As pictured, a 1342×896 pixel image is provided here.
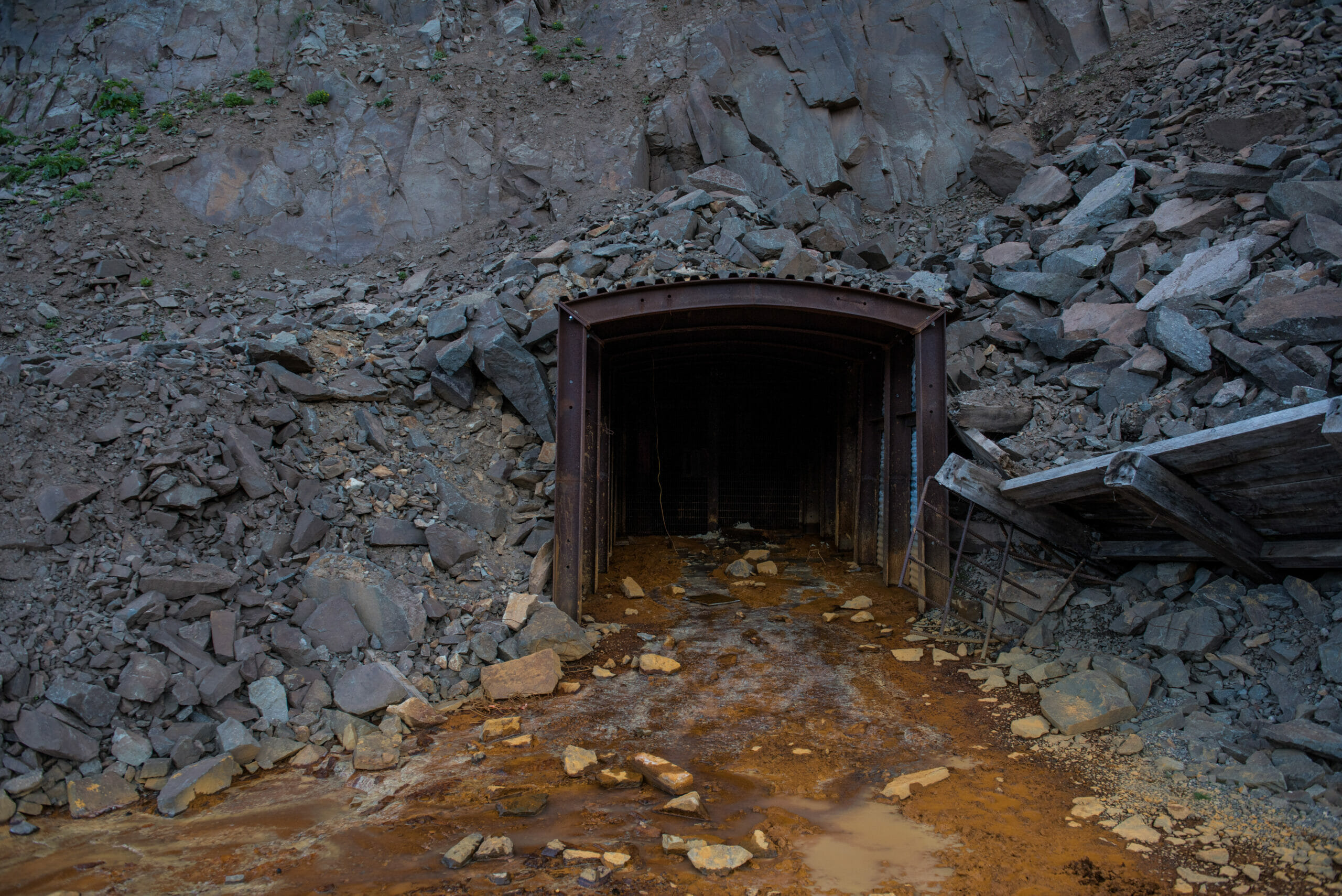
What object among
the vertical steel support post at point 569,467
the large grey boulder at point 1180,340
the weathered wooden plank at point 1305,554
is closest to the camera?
the weathered wooden plank at point 1305,554

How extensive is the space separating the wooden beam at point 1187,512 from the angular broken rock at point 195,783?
20.5 feet

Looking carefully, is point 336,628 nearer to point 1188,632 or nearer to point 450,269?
point 1188,632

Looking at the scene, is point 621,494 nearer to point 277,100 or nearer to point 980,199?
point 980,199

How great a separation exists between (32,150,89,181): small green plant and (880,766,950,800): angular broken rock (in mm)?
18799

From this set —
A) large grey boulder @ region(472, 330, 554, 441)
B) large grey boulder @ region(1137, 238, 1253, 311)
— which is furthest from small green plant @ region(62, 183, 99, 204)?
large grey boulder @ region(1137, 238, 1253, 311)

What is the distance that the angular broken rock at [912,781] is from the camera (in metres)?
4.54

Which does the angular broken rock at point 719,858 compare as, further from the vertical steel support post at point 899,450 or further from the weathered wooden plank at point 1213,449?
the vertical steel support post at point 899,450

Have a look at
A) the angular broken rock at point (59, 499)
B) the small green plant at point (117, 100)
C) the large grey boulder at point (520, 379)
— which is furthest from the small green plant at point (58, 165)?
the angular broken rock at point (59, 499)

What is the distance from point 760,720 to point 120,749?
14.6ft

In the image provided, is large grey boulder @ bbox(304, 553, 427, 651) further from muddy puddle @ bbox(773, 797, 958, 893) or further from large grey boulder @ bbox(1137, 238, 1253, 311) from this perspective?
large grey boulder @ bbox(1137, 238, 1253, 311)

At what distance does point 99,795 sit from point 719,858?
155 inches

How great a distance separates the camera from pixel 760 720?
5.78 m

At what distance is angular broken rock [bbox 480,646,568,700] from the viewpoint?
6.31 m

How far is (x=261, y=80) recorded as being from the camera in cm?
1678
